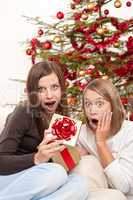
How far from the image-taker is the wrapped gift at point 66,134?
1640 millimetres

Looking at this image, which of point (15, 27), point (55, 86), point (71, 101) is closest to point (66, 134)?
point (55, 86)

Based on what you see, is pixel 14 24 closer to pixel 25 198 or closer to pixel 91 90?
pixel 91 90

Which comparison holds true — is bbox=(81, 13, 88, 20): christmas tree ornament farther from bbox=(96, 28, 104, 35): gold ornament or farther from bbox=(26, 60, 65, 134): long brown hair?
bbox=(26, 60, 65, 134): long brown hair

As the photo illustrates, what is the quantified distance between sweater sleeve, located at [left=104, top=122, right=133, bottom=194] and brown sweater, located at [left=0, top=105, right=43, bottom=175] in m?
0.32

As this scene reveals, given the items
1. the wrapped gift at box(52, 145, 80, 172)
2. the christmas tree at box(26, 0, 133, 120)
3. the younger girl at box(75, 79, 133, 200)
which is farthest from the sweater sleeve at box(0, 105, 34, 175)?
the christmas tree at box(26, 0, 133, 120)

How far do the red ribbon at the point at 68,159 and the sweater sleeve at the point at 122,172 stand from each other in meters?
0.14

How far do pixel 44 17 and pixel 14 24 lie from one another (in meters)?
0.24

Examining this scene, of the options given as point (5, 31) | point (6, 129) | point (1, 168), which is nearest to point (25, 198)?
point (1, 168)

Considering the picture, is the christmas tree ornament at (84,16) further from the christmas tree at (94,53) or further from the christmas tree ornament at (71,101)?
the christmas tree ornament at (71,101)

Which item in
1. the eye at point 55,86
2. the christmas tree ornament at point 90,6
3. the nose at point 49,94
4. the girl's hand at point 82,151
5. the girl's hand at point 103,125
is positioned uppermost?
the christmas tree ornament at point 90,6

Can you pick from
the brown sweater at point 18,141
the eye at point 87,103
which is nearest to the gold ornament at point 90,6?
the eye at point 87,103

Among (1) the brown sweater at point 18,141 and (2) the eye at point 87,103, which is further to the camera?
(2) the eye at point 87,103

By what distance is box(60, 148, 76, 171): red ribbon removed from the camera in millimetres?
1668

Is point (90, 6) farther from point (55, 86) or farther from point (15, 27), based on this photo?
point (15, 27)
